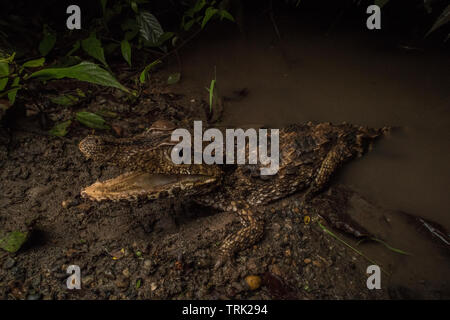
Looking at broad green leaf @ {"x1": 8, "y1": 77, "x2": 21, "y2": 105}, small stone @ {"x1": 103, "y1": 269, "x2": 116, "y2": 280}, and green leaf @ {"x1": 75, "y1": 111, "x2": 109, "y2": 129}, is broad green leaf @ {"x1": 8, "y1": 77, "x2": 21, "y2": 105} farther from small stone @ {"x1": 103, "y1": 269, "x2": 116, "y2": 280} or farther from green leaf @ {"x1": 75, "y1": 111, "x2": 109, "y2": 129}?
small stone @ {"x1": 103, "y1": 269, "x2": 116, "y2": 280}

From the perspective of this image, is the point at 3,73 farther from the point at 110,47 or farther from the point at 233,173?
the point at 233,173

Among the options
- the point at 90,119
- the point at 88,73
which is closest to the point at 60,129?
the point at 90,119

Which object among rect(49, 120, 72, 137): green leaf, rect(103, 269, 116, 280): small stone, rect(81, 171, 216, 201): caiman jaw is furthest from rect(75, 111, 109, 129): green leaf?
rect(103, 269, 116, 280): small stone

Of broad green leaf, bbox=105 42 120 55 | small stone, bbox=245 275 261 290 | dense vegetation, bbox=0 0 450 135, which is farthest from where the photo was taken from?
broad green leaf, bbox=105 42 120 55

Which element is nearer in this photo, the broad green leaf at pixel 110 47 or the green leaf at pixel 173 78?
the broad green leaf at pixel 110 47

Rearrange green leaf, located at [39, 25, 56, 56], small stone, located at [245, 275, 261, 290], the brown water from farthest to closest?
1. green leaf, located at [39, 25, 56, 56]
2. the brown water
3. small stone, located at [245, 275, 261, 290]

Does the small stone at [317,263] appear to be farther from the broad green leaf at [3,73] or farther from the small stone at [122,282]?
the broad green leaf at [3,73]

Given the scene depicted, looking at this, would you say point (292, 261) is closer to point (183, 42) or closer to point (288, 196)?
point (288, 196)

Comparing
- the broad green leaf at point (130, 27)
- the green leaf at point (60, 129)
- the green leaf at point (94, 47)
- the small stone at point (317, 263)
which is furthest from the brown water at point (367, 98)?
the green leaf at point (60, 129)
